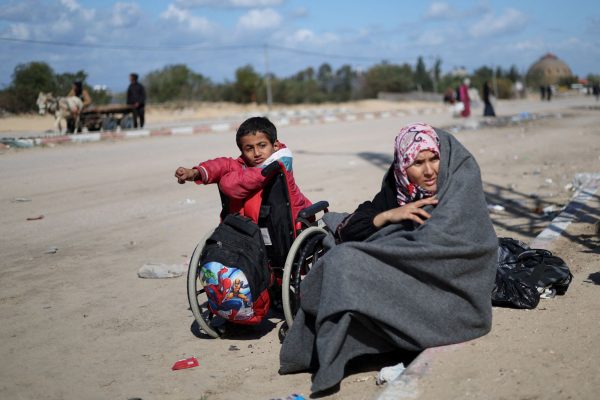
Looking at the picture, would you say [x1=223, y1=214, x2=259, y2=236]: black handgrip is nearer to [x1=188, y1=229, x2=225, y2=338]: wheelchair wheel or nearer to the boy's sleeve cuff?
[x1=188, y1=229, x2=225, y2=338]: wheelchair wheel

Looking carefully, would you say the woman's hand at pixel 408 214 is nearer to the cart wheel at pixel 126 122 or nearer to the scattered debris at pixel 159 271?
the scattered debris at pixel 159 271

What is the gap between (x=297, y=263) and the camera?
14.4 feet

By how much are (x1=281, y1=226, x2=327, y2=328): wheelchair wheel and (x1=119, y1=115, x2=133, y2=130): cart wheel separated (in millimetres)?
20835

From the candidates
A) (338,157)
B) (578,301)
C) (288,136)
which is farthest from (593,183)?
(288,136)

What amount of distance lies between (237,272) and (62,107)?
1951 cm

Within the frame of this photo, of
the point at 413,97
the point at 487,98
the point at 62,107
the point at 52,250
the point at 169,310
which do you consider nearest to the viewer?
the point at 169,310

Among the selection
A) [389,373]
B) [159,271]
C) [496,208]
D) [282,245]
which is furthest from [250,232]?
[496,208]

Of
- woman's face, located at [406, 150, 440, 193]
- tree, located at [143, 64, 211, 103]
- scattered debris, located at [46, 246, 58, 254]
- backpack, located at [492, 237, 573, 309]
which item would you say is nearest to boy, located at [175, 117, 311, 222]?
woman's face, located at [406, 150, 440, 193]

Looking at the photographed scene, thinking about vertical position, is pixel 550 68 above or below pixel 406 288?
above

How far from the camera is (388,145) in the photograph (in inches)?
723

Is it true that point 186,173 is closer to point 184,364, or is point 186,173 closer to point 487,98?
point 184,364

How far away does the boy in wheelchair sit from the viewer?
13.9 ft

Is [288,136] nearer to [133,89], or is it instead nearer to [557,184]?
[133,89]

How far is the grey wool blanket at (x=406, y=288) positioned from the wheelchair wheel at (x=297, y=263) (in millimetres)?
384
